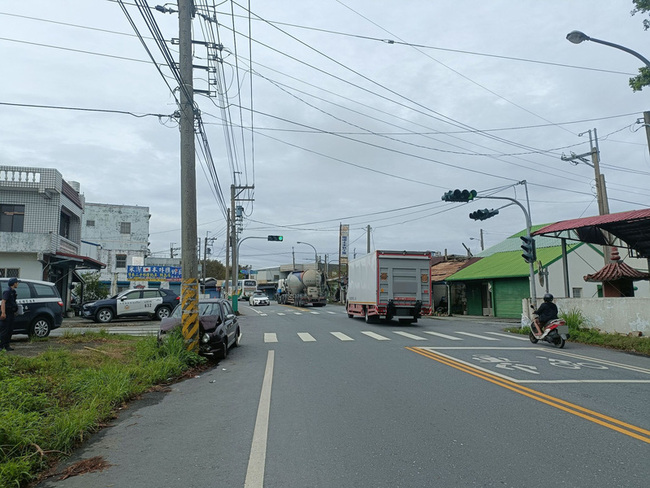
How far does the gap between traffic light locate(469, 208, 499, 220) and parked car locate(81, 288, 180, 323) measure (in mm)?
14582

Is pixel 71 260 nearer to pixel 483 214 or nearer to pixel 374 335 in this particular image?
pixel 374 335

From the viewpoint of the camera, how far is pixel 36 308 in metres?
13.8

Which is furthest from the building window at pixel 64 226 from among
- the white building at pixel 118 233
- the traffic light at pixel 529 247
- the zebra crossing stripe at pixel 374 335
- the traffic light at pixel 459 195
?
the traffic light at pixel 529 247

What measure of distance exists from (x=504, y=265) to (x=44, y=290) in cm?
2670

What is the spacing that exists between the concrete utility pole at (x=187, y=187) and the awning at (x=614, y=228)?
1271 centimetres

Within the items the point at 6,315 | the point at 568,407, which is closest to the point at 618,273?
the point at 568,407

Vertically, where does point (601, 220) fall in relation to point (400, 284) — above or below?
above

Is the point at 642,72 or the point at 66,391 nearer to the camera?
the point at 66,391

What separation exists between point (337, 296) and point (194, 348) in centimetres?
5127

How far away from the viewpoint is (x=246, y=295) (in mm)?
78812

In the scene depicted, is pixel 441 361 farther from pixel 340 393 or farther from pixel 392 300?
pixel 392 300

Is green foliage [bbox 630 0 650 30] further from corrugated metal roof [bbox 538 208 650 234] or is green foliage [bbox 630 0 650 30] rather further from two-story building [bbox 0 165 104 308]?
two-story building [bbox 0 165 104 308]

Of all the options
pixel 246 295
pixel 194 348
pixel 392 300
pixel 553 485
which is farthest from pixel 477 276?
pixel 246 295

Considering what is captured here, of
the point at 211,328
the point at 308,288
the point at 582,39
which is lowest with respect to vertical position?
the point at 211,328
